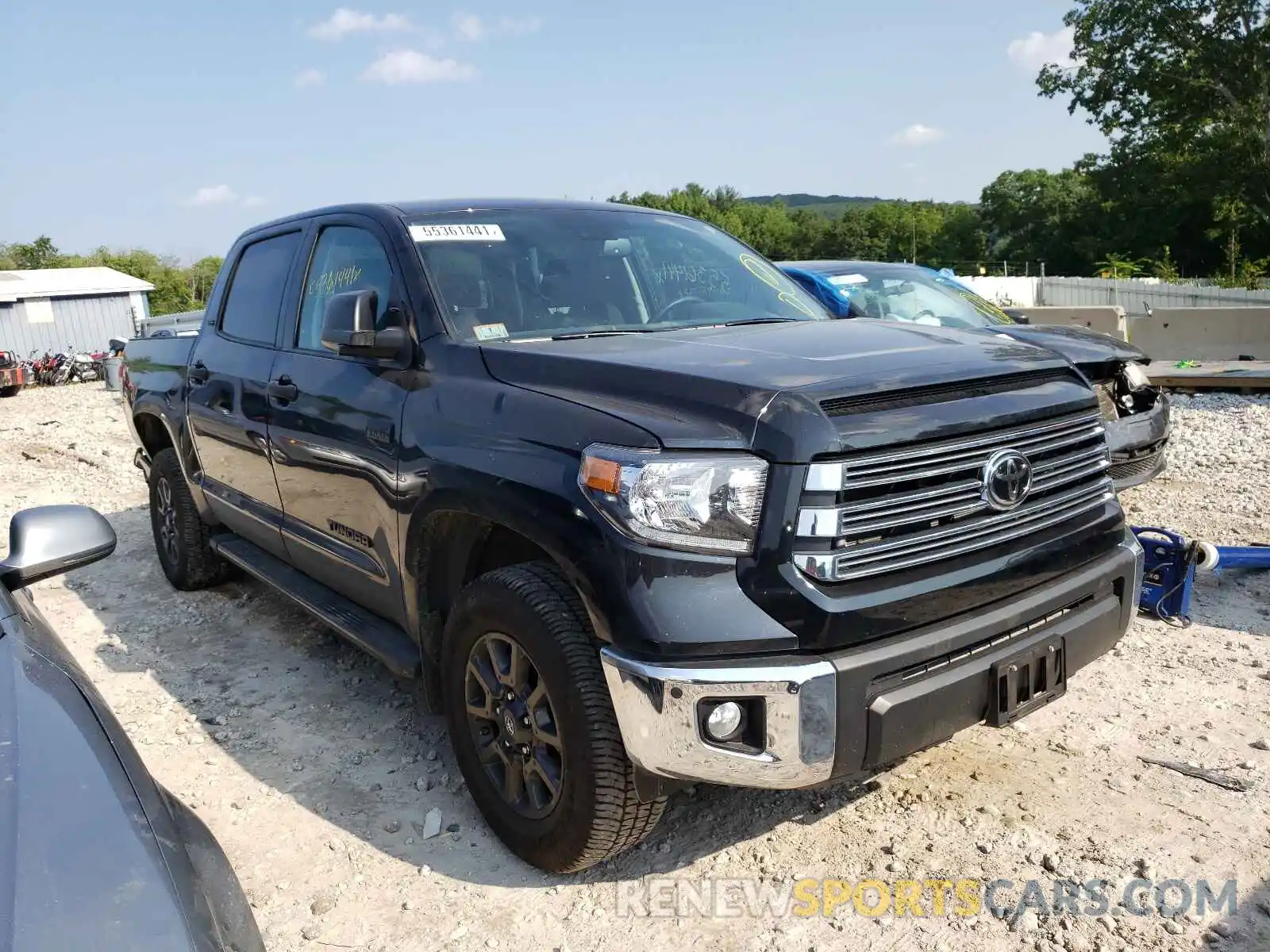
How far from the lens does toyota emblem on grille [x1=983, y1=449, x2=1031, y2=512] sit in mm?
2506

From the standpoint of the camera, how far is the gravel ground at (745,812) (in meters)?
2.58

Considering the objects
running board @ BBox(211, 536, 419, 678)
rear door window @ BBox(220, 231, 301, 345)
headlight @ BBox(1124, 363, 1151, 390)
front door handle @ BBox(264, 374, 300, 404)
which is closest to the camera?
running board @ BBox(211, 536, 419, 678)

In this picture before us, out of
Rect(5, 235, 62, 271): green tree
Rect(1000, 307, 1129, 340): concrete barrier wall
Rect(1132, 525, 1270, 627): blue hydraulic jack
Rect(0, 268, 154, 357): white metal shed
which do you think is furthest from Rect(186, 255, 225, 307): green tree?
Rect(1132, 525, 1270, 627): blue hydraulic jack

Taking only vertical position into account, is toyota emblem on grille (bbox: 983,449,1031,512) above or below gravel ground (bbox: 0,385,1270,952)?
above

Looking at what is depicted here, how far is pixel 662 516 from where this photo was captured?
7.50ft

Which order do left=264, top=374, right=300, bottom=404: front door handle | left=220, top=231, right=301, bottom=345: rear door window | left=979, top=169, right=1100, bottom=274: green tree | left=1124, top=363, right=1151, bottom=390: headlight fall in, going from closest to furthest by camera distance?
left=264, top=374, right=300, bottom=404: front door handle → left=220, top=231, right=301, bottom=345: rear door window → left=1124, top=363, right=1151, bottom=390: headlight → left=979, top=169, right=1100, bottom=274: green tree

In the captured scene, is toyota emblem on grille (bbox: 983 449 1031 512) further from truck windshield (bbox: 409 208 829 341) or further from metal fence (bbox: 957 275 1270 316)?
metal fence (bbox: 957 275 1270 316)

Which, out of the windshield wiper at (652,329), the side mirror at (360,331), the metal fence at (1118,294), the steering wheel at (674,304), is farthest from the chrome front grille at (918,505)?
the metal fence at (1118,294)

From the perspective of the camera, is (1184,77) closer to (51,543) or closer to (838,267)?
(838,267)

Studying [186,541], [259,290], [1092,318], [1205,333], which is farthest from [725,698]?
[1205,333]

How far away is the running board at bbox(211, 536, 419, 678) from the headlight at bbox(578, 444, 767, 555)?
1292 millimetres

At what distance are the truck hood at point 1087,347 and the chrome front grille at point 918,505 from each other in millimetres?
2966

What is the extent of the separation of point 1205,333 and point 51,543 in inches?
540

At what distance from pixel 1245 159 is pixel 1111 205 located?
51.1ft
